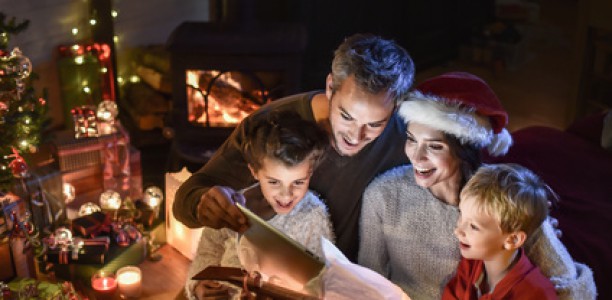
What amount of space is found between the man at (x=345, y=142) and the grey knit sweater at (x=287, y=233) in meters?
0.12

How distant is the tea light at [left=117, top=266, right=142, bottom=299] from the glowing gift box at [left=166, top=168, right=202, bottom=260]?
0.82 ft

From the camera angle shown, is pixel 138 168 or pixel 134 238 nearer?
pixel 134 238

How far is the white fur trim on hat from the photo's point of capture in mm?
1679

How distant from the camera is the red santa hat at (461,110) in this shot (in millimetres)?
1686

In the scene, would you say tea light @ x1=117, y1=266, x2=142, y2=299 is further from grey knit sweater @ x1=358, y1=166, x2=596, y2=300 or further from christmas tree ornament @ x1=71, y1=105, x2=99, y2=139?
grey knit sweater @ x1=358, y1=166, x2=596, y2=300

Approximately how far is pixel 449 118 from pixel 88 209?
195 centimetres

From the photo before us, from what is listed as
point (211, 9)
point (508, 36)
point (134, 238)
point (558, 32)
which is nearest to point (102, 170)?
point (134, 238)

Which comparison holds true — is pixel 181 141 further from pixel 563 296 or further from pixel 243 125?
pixel 563 296

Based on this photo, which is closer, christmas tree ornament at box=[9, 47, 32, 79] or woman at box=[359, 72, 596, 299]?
woman at box=[359, 72, 596, 299]

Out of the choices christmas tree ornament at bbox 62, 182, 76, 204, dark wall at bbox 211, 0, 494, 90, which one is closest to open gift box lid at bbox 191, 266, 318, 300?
christmas tree ornament at bbox 62, 182, 76, 204

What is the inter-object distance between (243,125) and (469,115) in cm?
56

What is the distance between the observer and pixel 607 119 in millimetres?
3076

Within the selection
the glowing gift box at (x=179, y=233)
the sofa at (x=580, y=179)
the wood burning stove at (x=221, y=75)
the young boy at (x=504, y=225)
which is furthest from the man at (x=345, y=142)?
the wood burning stove at (x=221, y=75)

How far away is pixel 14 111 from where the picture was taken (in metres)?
2.81
